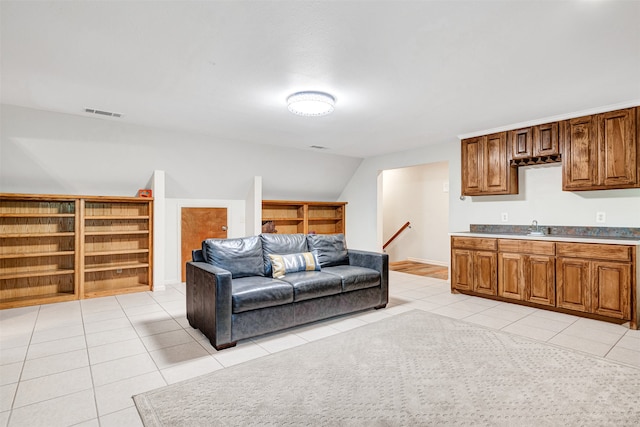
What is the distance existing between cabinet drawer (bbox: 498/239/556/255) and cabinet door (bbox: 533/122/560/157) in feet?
3.72

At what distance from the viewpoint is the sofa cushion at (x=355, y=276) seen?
3.67 meters

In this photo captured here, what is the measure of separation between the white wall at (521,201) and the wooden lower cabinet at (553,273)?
638mm

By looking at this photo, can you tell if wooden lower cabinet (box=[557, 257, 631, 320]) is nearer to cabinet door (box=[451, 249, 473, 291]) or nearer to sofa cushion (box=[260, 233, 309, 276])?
cabinet door (box=[451, 249, 473, 291])

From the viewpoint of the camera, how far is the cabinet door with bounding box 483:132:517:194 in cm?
461

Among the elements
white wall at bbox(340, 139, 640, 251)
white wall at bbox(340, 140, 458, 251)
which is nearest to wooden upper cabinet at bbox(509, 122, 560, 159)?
white wall at bbox(340, 139, 640, 251)

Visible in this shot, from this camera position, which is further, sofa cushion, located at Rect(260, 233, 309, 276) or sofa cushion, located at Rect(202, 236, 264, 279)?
sofa cushion, located at Rect(260, 233, 309, 276)

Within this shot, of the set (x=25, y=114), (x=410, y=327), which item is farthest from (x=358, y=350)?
(x=25, y=114)

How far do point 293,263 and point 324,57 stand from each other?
215 cm

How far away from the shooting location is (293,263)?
12.3 feet

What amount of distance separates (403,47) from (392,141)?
3.13 meters

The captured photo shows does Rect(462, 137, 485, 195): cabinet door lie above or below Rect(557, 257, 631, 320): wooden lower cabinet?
above

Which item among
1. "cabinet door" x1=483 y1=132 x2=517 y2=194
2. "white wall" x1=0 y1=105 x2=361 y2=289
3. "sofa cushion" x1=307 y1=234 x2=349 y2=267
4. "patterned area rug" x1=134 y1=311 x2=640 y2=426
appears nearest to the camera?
"patterned area rug" x1=134 y1=311 x2=640 y2=426

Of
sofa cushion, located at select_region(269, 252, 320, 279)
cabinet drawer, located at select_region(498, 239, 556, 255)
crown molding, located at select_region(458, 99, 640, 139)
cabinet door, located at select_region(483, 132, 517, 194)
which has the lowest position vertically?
sofa cushion, located at select_region(269, 252, 320, 279)

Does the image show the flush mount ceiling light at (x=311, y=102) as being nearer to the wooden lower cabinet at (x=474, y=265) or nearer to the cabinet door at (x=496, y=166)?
the cabinet door at (x=496, y=166)
